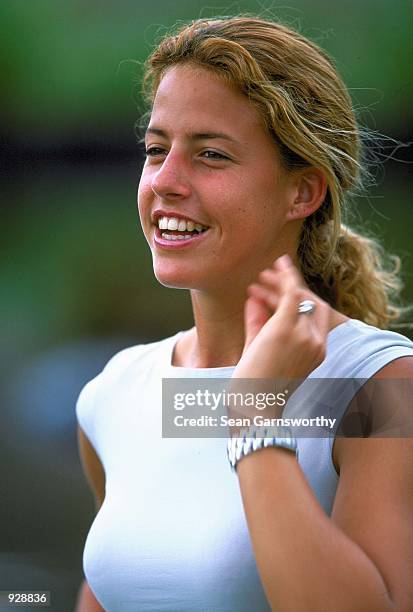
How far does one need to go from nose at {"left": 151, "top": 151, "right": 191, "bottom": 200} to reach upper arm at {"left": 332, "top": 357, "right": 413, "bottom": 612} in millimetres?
381

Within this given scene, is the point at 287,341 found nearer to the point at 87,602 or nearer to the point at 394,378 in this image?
the point at 394,378

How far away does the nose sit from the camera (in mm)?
1092

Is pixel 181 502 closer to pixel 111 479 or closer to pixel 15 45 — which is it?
pixel 111 479

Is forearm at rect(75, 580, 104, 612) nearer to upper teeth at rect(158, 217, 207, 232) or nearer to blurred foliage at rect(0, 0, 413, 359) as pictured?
upper teeth at rect(158, 217, 207, 232)

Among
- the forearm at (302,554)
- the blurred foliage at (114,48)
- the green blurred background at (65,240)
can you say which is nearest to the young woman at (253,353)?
the forearm at (302,554)

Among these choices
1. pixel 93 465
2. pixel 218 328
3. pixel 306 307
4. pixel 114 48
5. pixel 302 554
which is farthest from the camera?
pixel 114 48

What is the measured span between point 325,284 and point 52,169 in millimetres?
1067

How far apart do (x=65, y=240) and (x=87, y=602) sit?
110cm

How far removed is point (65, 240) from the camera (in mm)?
2189

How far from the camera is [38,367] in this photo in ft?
7.00

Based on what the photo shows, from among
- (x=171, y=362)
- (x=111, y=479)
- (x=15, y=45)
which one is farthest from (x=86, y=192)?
(x=111, y=479)

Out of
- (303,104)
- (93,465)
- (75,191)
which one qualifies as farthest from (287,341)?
(75,191)

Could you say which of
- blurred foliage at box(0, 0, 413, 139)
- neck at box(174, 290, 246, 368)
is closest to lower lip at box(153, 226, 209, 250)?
neck at box(174, 290, 246, 368)

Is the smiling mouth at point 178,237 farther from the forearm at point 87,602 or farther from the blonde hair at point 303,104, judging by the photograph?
the forearm at point 87,602
